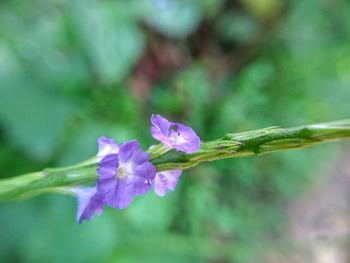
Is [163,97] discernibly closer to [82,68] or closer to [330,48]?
[82,68]

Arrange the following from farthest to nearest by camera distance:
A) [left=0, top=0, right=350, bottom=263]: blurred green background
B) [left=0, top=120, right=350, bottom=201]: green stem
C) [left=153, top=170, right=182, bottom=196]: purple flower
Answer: [left=0, top=0, right=350, bottom=263]: blurred green background < [left=153, top=170, right=182, bottom=196]: purple flower < [left=0, top=120, right=350, bottom=201]: green stem

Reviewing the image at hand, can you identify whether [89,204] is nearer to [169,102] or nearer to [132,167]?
[132,167]

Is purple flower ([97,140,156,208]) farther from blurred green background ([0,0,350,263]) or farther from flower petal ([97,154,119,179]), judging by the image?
blurred green background ([0,0,350,263])

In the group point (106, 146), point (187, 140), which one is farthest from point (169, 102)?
point (187, 140)

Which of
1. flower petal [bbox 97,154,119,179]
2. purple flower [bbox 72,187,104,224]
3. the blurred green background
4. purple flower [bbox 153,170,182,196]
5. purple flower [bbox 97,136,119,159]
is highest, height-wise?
the blurred green background

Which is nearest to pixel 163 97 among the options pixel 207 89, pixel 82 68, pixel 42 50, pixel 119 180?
pixel 207 89

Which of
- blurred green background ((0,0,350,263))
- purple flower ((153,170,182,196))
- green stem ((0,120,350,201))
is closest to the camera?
green stem ((0,120,350,201))

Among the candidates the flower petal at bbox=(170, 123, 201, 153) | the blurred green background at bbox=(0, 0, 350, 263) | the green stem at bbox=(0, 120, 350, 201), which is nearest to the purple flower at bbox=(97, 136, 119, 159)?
the green stem at bbox=(0, 120, 350, 201)
